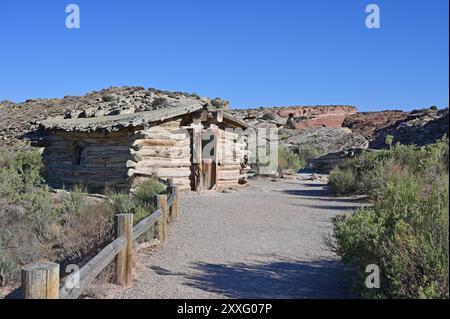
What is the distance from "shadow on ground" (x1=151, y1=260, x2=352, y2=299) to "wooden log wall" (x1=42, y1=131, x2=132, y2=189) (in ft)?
29.4

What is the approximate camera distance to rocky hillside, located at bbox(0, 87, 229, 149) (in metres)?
36.6

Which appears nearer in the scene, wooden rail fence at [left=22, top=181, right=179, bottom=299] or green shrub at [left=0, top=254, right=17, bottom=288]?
wooden rail fence at [left=22, top=181, right=179, bottom=299]

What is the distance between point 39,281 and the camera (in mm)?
3297

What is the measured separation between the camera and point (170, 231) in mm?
9125

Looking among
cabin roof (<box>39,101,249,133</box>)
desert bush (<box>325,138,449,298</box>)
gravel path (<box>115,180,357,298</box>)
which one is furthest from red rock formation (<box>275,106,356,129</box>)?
desert bush (<box>325,138,449,298</box>)

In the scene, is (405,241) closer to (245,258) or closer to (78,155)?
(245,258)

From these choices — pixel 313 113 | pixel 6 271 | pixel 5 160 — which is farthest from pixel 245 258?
pixel 313 113

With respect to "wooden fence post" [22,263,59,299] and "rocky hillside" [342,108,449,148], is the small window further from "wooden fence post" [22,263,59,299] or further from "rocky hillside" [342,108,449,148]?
"rocky hillside" [342,108,449,148]

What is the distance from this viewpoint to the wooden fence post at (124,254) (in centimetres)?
571

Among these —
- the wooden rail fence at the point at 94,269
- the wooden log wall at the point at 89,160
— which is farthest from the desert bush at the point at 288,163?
the wooden rail fence at the point at 94,269

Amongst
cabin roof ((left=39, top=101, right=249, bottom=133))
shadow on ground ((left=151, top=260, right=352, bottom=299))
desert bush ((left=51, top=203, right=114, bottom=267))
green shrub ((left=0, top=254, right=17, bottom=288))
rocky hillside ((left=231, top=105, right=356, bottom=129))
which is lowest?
green shrub ((left=0, top=254, right=17, bottom=288))
